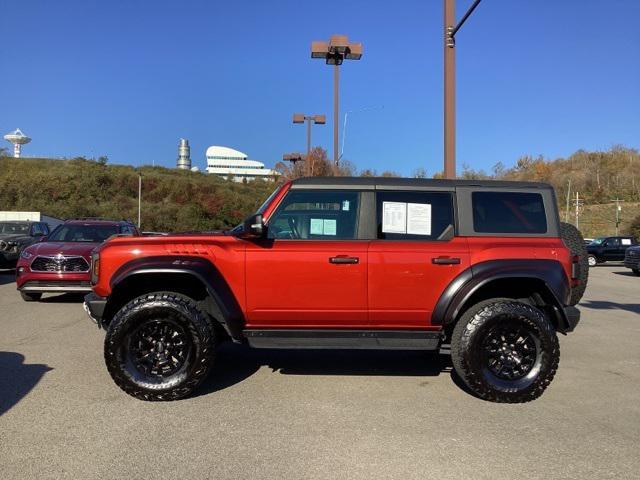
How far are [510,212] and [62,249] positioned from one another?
8362 mm

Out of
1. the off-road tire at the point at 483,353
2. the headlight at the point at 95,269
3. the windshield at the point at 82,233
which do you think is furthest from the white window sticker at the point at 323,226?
the windshield at the point at 82,233

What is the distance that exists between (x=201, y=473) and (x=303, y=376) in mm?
2312

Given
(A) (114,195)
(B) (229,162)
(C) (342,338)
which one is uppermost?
(B) (229,162)

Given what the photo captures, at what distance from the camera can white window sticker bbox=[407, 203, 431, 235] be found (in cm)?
509

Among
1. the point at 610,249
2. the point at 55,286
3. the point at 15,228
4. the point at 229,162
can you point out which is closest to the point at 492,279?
the point at 55,286

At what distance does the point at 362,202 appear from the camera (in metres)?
5.13

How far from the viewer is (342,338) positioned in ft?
16.3

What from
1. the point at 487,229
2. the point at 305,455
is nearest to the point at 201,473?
the point at 305,455

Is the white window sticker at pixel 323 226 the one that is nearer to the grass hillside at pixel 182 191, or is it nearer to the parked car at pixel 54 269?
the parked car at pixel 54 269

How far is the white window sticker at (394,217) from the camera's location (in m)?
5.08

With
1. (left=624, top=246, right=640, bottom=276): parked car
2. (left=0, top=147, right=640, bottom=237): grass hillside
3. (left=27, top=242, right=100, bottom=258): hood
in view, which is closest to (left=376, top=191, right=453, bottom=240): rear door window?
(left=27, top=242, right=100, bottom=258): hood

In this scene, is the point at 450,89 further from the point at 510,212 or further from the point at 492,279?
the point at 492,279

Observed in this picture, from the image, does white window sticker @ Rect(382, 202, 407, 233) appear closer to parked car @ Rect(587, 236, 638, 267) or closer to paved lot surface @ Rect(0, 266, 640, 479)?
paved lot surface @ Rect(0, 266, 640, 479)

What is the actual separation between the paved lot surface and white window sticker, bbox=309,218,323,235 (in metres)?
1.53
